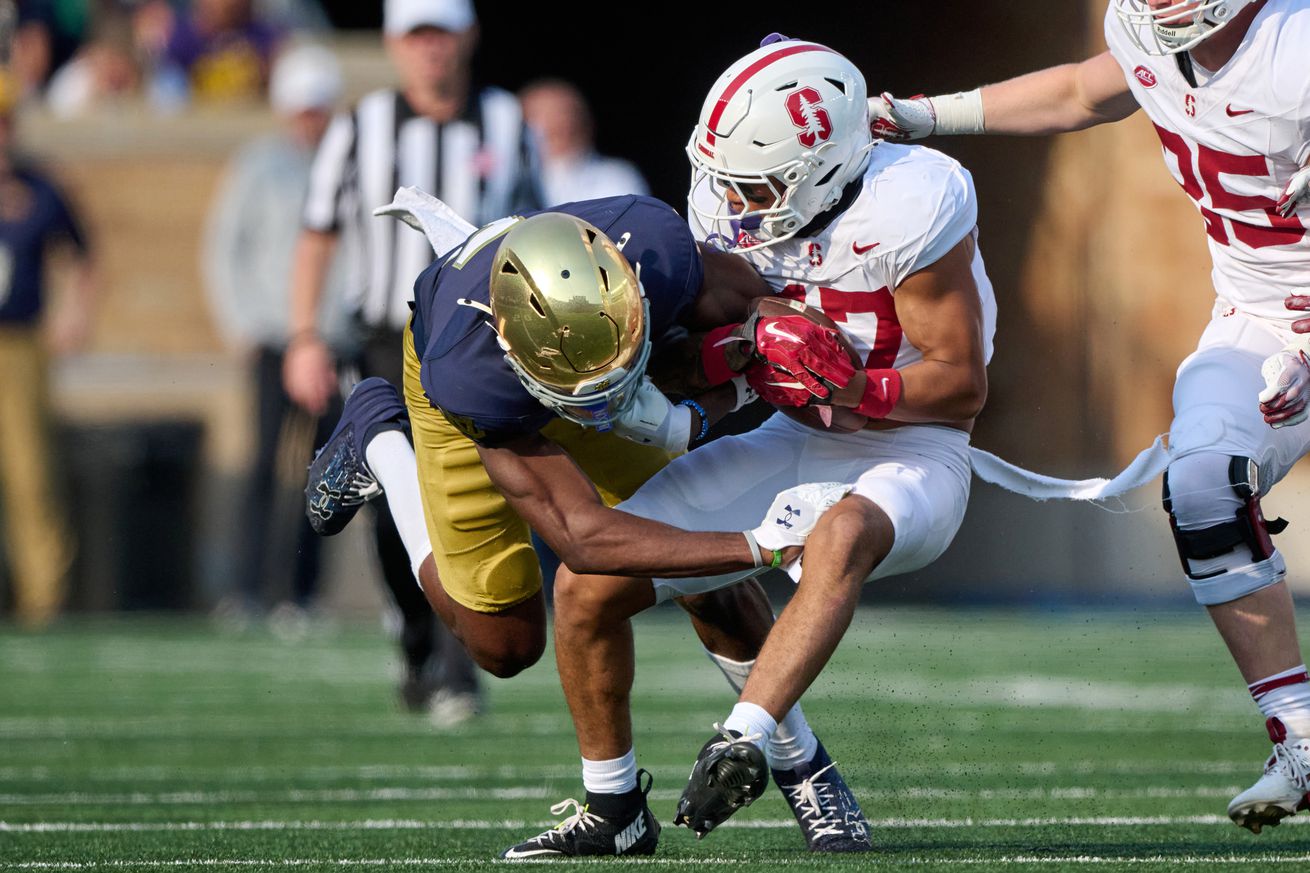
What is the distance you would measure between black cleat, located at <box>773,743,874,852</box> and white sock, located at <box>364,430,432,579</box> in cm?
97

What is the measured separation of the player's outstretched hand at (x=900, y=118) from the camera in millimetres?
3982

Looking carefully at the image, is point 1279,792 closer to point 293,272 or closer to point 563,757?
point 563,757

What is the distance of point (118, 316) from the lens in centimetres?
1116

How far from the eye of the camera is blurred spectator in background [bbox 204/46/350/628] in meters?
9.34

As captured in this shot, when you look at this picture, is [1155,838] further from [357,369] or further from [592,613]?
[357,369]

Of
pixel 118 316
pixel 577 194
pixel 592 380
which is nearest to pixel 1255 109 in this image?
pixel 592 380

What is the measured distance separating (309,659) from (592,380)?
15.5 ft

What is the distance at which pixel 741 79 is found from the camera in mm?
3760

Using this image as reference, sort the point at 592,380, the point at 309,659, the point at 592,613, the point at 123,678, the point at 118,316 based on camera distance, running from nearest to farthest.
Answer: the point at 592,380, the point at 592,613, the point at 123,678, the point at 309,659, the point at 118,316

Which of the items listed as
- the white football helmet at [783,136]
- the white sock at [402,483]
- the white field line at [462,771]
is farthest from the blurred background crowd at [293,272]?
the white football helmet at [783,136]

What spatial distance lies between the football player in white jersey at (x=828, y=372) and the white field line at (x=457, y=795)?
769 millimetres

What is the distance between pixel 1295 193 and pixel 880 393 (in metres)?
0.81

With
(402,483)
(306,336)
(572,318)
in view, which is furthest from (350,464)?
(306,336)

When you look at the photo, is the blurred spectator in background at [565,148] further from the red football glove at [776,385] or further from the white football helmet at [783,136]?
the red football glove at [776,385]
